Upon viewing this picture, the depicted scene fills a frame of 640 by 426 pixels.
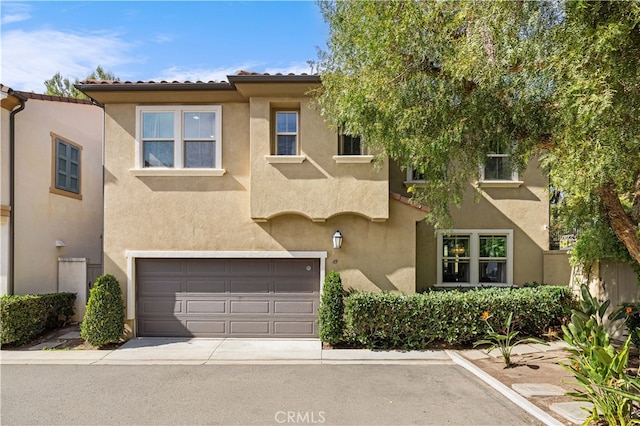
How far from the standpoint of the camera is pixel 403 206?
9.36 meters

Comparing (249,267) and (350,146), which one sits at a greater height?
(350,146)

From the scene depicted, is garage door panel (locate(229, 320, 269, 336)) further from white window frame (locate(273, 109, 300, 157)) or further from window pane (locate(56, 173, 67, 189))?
window pane (locate(56, 173, 67, 189))

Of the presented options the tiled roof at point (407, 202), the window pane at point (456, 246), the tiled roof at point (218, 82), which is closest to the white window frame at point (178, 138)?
the tiled roof at point (218, 82)

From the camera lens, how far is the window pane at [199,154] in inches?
375

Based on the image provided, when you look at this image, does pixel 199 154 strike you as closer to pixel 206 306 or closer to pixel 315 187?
pixel 315 187

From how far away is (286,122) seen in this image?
946cm

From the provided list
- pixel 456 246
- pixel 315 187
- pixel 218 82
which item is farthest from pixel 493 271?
pixel 218 82

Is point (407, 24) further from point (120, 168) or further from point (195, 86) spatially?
point (120, 168)

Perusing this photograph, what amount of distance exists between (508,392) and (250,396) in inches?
166

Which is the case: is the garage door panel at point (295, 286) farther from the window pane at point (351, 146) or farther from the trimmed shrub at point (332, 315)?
the window pane at point (351, 146)

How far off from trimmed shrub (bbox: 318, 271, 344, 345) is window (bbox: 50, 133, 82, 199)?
8.85 m

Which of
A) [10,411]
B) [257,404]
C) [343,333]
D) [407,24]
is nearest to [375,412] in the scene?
[257,404]

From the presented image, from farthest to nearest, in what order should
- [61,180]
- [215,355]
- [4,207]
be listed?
[61,180] → [4,207] → [215,355]

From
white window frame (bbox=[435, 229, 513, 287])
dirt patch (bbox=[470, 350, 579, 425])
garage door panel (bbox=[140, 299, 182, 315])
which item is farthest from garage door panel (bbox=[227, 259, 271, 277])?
dirt patch (bbox=[470, 350, 579, 425])
